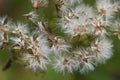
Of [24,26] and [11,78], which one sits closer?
[24,26]

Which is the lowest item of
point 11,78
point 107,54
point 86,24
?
point 11,78

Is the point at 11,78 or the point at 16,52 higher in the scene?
the point at 16,52

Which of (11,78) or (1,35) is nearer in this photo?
(1,35)

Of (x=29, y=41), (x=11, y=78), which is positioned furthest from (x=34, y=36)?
(x=11, y=78)

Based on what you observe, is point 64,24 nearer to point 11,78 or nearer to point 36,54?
point 36,54

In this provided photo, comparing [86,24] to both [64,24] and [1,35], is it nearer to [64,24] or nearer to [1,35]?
[64,24]

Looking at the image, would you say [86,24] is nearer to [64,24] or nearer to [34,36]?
[64,24]

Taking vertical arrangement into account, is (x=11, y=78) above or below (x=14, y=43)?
below

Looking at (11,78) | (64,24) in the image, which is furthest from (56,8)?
(11,78)
